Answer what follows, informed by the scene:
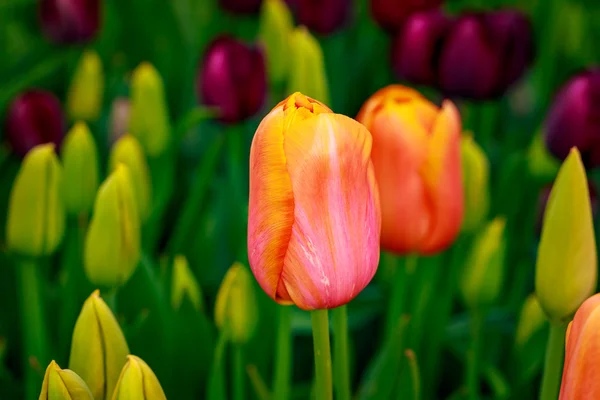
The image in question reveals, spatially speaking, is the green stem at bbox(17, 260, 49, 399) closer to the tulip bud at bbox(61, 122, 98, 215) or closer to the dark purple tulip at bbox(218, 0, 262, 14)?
the tulip bud at bbox(61, 122, 98, 215)

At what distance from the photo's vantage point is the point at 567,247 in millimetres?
554

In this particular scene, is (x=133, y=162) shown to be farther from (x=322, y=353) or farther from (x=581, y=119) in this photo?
(x=581, y=119)

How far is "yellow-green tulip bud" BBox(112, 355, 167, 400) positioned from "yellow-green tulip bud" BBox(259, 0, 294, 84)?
664mm

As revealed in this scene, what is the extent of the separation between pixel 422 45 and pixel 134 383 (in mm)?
649

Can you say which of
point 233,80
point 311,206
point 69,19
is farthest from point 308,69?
point 69,19

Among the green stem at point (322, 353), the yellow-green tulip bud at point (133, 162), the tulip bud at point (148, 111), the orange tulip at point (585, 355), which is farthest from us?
the tulip bud at point (148, 111)

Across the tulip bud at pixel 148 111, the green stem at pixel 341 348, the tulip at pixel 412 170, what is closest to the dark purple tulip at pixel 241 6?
the tulip bud at pixel 148 111

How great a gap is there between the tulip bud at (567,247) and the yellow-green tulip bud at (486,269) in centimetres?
18

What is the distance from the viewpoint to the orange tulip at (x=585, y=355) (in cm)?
45

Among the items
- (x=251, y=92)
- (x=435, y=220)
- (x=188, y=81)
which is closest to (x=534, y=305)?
(x=435, y=220)

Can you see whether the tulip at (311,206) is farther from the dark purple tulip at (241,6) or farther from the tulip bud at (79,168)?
the dark purple tulip at (241,6)

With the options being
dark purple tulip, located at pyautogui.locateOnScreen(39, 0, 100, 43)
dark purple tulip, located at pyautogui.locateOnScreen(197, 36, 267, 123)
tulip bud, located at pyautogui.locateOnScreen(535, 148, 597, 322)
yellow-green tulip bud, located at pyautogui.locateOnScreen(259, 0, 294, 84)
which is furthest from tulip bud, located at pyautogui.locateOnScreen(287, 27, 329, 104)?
dark purple tulip, located at pyautogui.locateOnScreen(39, 0, 100, 43)

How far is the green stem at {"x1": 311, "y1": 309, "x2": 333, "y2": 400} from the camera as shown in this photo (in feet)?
1.81

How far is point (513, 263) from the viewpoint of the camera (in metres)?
1.06
